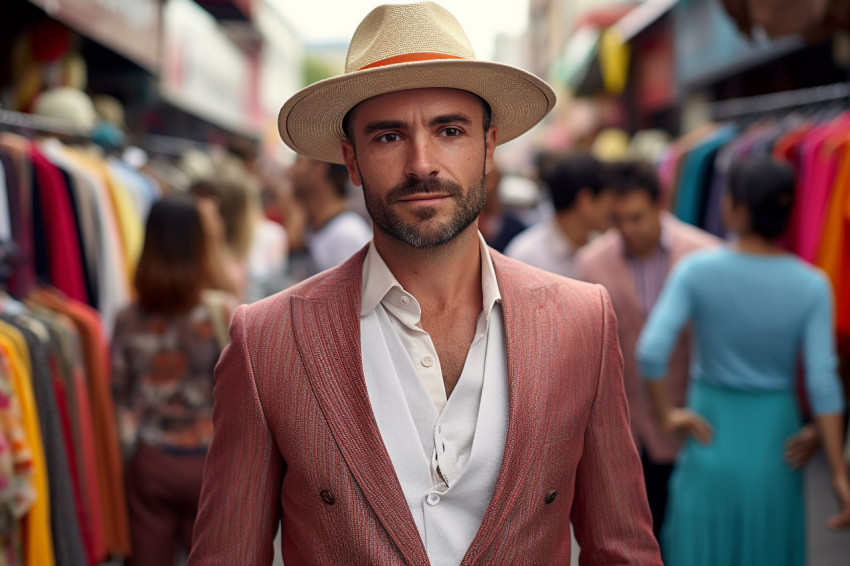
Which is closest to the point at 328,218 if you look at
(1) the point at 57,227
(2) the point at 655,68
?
(1) the point at 57,227

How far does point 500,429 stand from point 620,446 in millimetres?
291

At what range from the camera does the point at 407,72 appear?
6.21 ft

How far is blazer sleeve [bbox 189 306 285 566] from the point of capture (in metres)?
1.92

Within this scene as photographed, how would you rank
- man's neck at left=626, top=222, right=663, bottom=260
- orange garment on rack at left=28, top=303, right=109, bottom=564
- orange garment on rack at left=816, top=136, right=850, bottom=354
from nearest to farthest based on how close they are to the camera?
1. orange garment on rack at left=28, top=303, right=109, bottom=564
2. man's neck at left=626, top=222, right=663, bottom=260
3. orange garment on rack at left=816, top=136, right=850, bottom=354

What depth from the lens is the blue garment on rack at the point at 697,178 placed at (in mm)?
6668

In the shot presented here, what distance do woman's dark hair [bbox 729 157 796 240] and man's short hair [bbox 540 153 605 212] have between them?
1.29 metres

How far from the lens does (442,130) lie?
200 cm

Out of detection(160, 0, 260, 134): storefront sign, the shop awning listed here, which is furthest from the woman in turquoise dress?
the shop awning

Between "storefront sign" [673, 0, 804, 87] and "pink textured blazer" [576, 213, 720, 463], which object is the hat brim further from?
"storefront sign" [673, 0, 804, 87]

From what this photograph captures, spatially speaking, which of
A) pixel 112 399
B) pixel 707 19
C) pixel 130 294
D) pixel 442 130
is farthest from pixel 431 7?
pixel 707 19

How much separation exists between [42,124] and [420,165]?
4.28m

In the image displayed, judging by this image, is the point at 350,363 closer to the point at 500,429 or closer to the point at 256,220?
the point at 500,429

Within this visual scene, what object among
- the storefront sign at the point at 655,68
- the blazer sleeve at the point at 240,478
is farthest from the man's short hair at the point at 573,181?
the storefront sign at the point at 655,68

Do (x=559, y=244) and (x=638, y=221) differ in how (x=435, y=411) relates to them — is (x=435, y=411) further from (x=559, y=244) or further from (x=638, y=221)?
(x=559, y=244)
